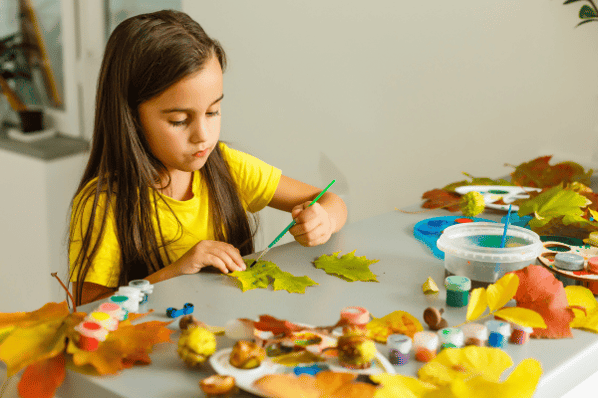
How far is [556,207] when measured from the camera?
0.95 metres

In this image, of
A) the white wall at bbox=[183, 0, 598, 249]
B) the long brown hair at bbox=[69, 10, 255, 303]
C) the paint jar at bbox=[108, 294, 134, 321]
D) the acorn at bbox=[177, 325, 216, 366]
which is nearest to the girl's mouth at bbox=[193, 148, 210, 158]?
the long brown hair at bbox=[69, 10, 255, 303]

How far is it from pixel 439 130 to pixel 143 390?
1424 millimetres

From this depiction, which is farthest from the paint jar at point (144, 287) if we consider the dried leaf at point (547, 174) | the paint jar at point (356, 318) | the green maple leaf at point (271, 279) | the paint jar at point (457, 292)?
the dried leaf at point (547, 174)

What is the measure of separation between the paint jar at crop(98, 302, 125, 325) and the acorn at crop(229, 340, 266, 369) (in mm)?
135

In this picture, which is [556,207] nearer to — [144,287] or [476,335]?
[476,335]

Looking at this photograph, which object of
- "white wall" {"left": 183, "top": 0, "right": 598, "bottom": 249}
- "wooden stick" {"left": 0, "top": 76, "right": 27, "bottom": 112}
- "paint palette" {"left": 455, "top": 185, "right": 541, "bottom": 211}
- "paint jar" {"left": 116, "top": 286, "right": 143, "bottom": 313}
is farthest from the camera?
"wooden stick" {"left": 0, "top": 76, "right": 27, "bottom": 112}

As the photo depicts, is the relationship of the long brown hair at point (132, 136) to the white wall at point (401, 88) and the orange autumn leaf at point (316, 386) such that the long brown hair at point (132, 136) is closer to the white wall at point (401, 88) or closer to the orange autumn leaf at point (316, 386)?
the orange autumn leaf at point (316, 386)

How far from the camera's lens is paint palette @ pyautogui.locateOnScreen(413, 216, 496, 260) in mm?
928

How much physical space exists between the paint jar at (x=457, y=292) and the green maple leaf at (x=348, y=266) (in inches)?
4.2

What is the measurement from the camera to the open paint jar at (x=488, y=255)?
0.74 metres

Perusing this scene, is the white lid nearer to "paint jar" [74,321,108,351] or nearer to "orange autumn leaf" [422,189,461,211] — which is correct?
"orange autumn leaf" [422,189,461,211]

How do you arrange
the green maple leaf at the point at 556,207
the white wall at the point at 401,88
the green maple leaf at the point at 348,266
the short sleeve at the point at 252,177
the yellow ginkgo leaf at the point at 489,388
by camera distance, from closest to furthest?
1. the yellow ginkgo leaf at the point at 489,388
2. the green maple leaf at the point at 348,266
3. the green maple leaf at the point at 556,207
4. the short sleeve at the point at 252,177
5. the white wall at the point at 401,88

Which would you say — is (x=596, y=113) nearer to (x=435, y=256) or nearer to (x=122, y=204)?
(x=435, y=256)

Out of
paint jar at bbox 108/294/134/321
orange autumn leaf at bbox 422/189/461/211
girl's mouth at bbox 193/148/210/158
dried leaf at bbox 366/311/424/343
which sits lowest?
orange autumn leaf at bbox 422/189/461/211
